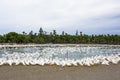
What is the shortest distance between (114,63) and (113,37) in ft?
368

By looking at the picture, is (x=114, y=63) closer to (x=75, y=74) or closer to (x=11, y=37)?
(x=75, y=74)

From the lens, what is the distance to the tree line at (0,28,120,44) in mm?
107500

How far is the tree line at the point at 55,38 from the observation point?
353 feet

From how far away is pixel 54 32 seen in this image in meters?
120

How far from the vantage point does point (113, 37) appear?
410 feet

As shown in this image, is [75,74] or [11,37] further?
[11,37]

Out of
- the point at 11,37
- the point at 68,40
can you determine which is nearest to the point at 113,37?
the point at 68,40

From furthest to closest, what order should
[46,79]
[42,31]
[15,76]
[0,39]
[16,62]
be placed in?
[42,31]
[0,39]
[16,62]
[15,76]
[46,79]

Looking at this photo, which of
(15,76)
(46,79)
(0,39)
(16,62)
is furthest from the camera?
(0,39)

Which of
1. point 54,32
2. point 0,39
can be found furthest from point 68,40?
point 0,39

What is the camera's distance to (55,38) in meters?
118

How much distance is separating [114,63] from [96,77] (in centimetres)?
492

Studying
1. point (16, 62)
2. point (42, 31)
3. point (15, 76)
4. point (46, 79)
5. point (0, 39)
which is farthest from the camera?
point (42, 31)

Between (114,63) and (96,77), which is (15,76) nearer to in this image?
(96,77)
